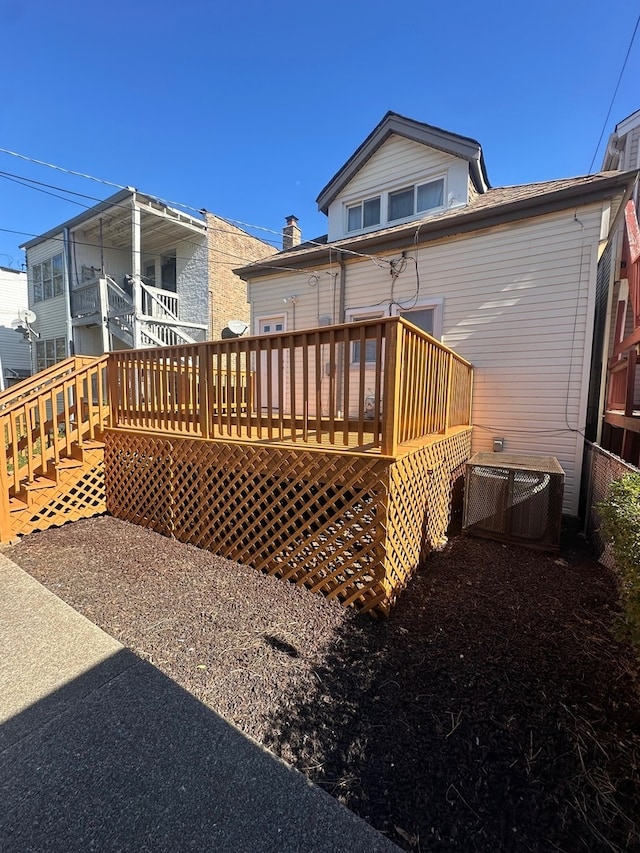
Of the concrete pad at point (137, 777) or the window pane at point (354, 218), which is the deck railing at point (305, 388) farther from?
the window pane at point (354, 218)

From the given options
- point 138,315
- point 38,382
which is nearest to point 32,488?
point 38,382

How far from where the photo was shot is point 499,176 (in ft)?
25.9

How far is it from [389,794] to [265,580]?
2.12 m

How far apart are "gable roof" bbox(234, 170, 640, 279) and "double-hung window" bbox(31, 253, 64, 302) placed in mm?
9839

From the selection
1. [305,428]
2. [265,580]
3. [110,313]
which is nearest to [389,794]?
[265,580]

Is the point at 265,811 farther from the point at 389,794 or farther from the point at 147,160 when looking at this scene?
the point at 147,160

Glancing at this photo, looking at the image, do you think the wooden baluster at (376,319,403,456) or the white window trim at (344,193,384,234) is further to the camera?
the white window trim at (344,193,384,234)

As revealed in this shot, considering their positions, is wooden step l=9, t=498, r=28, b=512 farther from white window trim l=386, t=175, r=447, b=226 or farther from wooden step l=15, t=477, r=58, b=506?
white window trim l=386, t=175, r=447, b=226

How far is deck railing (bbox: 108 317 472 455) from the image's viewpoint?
122 inches

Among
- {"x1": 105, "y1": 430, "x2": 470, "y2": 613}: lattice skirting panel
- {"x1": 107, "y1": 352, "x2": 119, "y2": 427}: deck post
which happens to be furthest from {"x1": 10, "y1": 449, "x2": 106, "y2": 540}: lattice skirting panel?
{"x1": 107, "y1": 352, "x2": 119, "y2": 427}: deck post

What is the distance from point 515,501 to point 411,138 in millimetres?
7112

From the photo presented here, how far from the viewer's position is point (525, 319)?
604 cm

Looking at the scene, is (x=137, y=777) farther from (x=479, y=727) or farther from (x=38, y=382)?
(x=38, y=382)

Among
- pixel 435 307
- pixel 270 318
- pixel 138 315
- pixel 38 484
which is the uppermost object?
pixel 138 315
